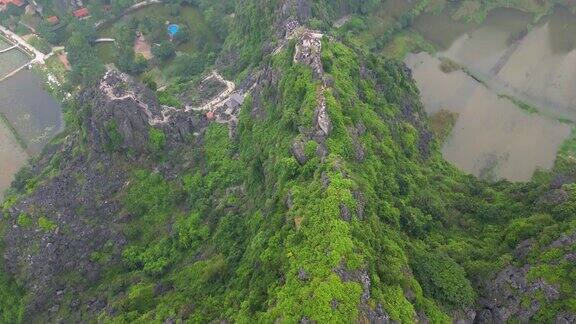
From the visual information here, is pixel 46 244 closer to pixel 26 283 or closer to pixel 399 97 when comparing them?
pixel 26 283

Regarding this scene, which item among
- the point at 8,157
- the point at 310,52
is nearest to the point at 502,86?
the point at 310,52

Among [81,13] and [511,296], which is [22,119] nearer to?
[81,13]

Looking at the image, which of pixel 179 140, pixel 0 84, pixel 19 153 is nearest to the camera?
pixel 179 140

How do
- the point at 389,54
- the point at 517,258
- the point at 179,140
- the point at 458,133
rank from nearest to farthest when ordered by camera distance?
the point at 517,258, the point at 179,140, the point at 458,133, the point at 389,54

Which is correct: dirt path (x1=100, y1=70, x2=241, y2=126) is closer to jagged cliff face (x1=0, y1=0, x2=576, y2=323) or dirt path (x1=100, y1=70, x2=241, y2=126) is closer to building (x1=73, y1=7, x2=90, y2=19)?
jagged cliff face (x1=0, y1=0, x2=576, y2=323)

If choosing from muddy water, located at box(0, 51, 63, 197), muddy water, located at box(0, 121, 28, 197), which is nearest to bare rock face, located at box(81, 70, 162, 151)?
muddy water, located at box(0, 121, 28, 197)

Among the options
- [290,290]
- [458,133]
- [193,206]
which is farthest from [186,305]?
[458,133]

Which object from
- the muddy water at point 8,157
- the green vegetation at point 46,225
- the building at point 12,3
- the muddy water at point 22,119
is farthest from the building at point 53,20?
the green vegetation at point 46,225
